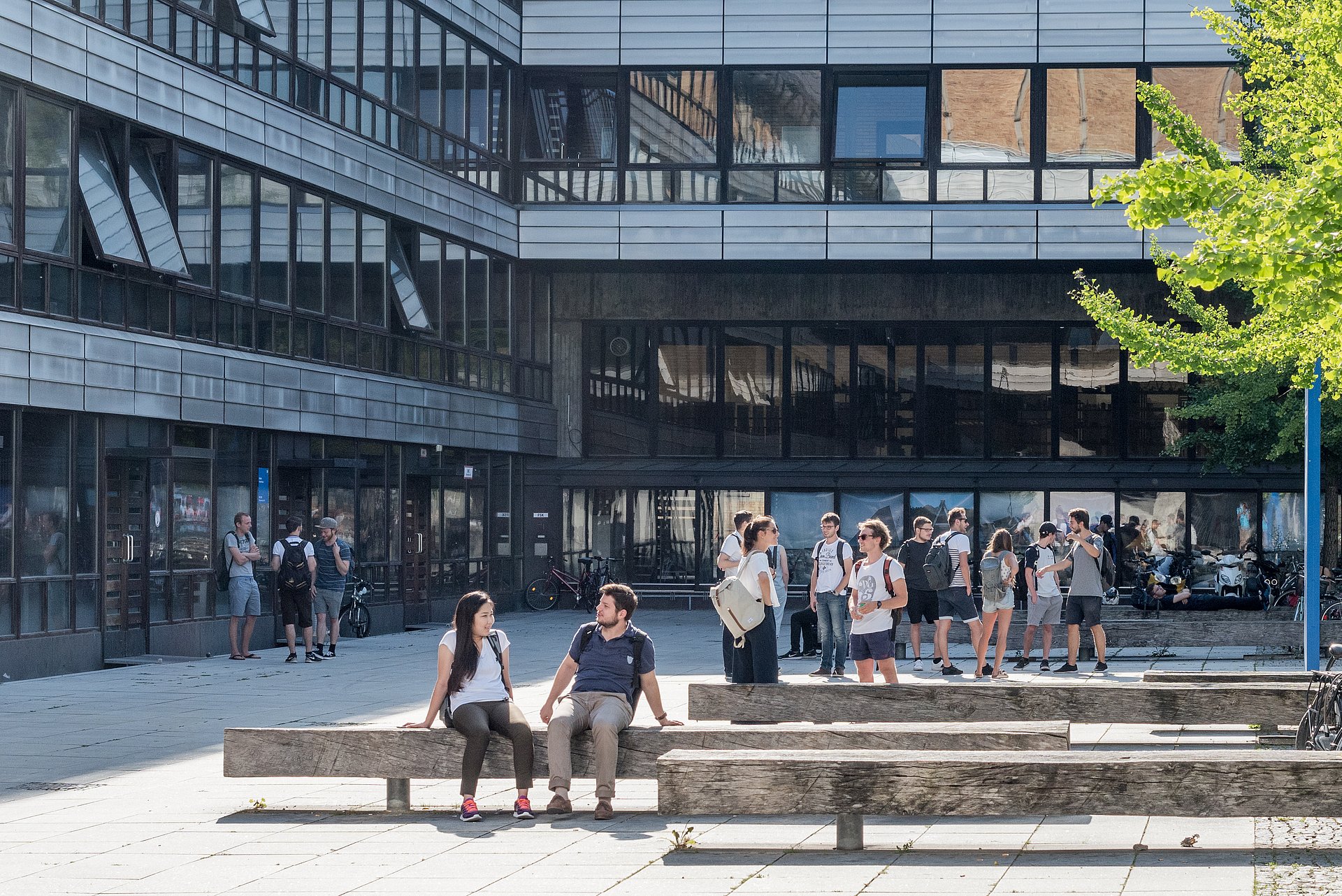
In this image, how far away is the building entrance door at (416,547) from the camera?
28.8 metres

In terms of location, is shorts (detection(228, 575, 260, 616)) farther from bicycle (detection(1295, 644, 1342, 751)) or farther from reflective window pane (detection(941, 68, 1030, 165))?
reflective window pane (detection(941, 68, 1030, 165))

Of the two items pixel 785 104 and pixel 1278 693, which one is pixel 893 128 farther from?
pixel 1278 693

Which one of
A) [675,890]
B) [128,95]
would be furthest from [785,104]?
[675,890]

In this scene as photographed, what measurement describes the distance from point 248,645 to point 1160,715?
14.5m

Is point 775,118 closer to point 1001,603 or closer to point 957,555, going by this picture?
point 957,555

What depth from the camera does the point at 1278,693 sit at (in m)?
11.2

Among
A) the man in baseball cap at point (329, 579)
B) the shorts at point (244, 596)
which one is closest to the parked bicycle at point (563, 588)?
the man in baseball cap at point (329, 579)

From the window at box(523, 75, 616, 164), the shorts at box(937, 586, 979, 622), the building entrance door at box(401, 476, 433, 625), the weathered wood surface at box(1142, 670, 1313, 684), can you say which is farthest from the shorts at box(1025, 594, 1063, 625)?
the window at box(523, 75, 616, 164)

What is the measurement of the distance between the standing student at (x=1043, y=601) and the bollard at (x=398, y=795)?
1058 centimetres

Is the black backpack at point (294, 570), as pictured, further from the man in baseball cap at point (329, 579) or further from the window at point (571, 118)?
the window at point (571, 118)

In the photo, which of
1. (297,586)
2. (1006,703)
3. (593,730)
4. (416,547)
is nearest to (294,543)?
(297,586)

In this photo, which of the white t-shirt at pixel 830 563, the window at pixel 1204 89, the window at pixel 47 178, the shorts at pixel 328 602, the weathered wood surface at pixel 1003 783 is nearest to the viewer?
the weathered wood surface at pixel 1003 783

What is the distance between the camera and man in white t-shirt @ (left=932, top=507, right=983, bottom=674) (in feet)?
60.2

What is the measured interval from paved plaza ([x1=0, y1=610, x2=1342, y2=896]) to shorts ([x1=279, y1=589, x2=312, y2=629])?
8.05 m
